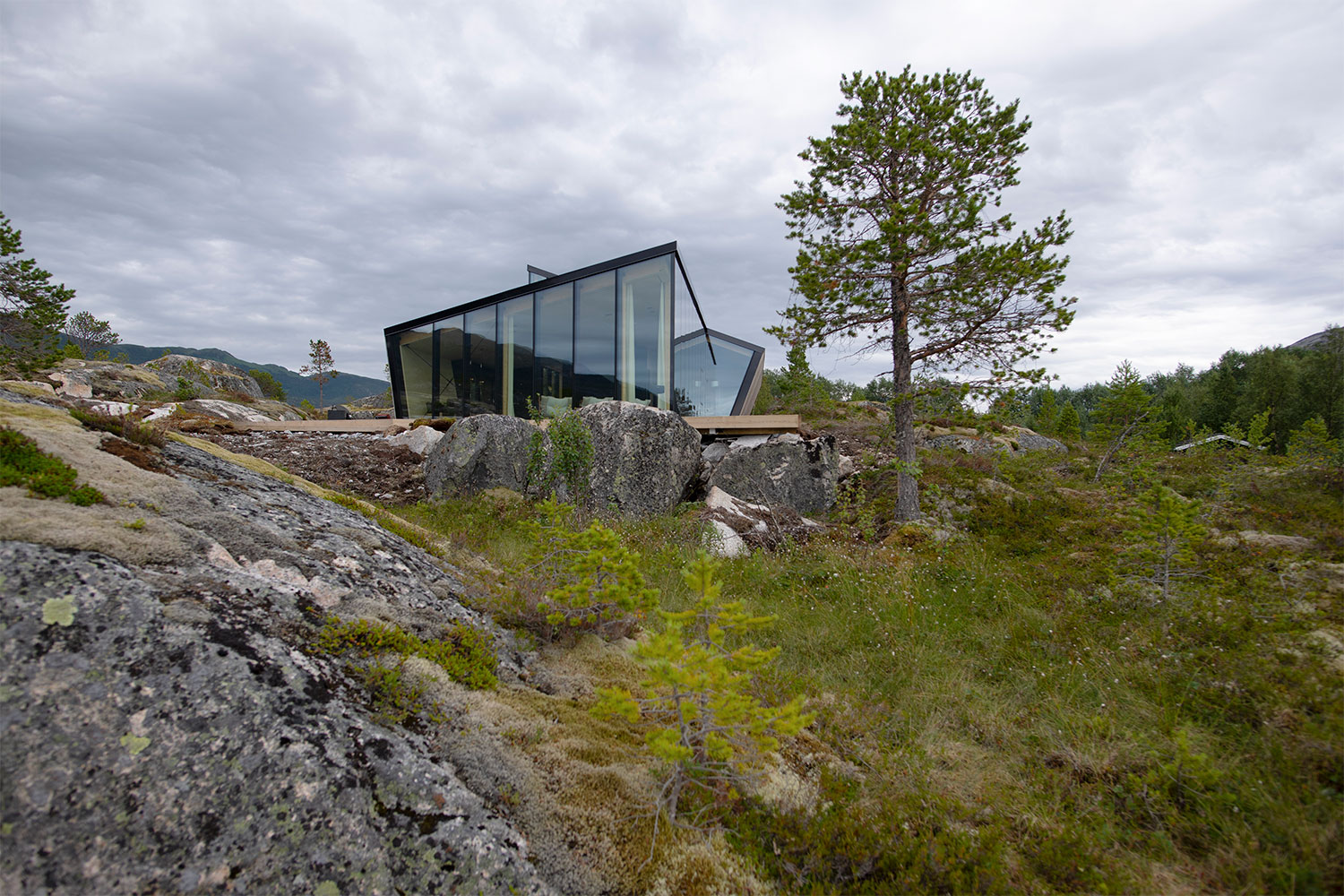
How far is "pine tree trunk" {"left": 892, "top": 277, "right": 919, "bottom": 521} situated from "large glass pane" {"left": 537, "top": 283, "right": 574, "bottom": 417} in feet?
30.1

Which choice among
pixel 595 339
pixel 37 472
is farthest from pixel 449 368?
pixel 37 472

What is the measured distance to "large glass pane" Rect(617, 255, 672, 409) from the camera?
52.6ft

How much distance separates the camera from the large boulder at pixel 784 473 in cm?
1221

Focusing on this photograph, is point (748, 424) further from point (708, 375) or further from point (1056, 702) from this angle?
point (1056, 702)

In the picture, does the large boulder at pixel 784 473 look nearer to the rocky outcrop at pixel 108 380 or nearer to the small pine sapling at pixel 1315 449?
the small pine sapling at pixel 1315 449

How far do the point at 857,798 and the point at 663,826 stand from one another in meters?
1.19

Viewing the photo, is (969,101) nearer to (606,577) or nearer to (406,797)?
(606,577)

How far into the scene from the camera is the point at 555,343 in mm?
16406

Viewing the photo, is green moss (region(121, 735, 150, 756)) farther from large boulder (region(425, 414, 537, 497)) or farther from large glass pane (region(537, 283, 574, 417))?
large glass pane (region(537, 283, 574, 417))

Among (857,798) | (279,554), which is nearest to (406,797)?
(279,554)

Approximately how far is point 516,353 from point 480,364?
164 cm

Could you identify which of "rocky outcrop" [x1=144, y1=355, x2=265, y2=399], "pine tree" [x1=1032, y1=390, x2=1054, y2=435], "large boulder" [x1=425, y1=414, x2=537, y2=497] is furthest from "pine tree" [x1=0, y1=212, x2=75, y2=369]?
"pine tree" [x1=1032, y1=390, x2=1054, y2=435]

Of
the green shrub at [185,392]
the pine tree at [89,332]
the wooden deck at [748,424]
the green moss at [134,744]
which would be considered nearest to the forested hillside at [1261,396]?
the wooden deck at [748,424]

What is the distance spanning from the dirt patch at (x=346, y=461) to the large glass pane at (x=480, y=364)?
3225mm
